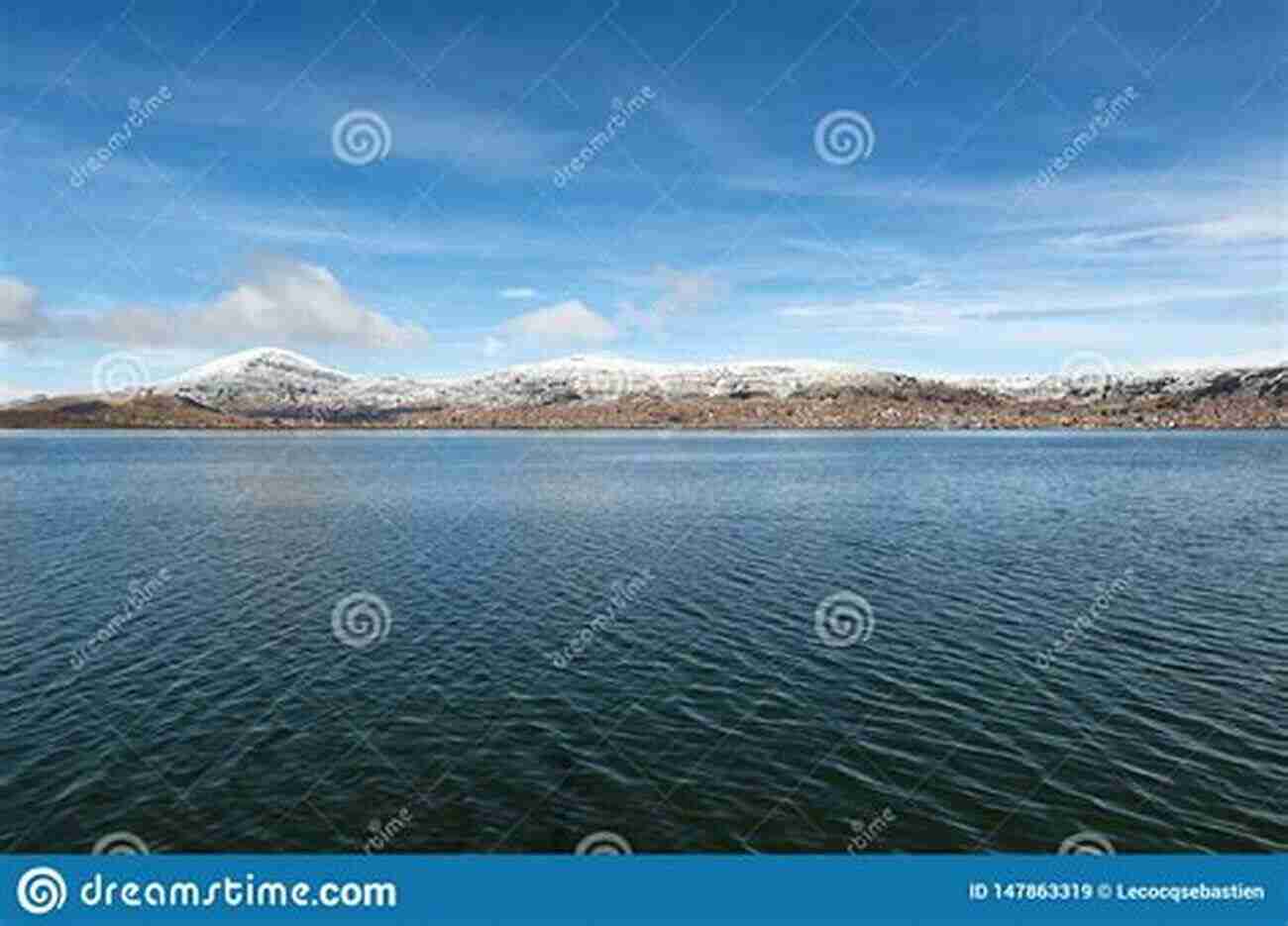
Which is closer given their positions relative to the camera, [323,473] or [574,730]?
[574,730]

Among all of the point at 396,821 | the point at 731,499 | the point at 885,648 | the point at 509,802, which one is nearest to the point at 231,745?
the point at 396,821

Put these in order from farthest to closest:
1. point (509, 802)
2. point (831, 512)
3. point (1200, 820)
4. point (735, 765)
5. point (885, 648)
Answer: point (831, 512), point (885, 648), point (735, 765), point (509, 802), point (1200, 820)

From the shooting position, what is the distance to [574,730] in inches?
1378

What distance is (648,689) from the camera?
131 ft

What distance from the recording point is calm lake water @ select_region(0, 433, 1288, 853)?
91.5 ft

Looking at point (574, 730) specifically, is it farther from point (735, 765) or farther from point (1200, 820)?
point (1200, 820)

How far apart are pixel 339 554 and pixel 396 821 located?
5119 cm

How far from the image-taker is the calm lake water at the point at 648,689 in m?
27.9

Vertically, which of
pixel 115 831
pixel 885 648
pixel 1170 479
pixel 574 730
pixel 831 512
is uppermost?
pixel 1170 479

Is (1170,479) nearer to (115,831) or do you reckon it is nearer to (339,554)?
(339,554)

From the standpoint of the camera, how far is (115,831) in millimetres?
27125

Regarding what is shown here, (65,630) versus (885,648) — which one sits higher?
(885,648)

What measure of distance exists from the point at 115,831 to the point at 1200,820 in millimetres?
34341

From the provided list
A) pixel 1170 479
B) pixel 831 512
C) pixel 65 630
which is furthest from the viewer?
pixel 1170 479
